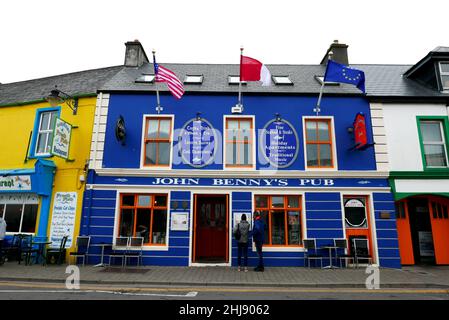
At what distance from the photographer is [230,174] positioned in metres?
11.2

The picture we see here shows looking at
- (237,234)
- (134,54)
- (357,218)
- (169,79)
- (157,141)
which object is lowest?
(237,234)

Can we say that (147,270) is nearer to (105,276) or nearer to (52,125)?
(105,276)

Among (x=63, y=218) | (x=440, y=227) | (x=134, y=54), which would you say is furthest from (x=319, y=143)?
(x=63, y=218)

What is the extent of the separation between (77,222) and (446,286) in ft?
41.9

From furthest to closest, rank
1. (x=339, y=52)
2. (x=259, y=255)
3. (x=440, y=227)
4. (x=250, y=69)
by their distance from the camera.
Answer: (x=339, y=52) < (x=440, y=227) < (x=250, y=69) < (x=259, y=255)

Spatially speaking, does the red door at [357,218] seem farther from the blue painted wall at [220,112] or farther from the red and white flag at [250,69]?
the red and white flag at [250,69]

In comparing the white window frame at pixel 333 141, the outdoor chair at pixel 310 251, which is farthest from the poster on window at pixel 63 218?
the white window frame at pixel 333 141

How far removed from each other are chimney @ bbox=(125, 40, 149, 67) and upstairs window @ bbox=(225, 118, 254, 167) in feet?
23.1

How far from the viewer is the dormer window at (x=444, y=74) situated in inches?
491

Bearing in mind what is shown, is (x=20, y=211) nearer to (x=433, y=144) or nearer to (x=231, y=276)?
(x=231, y=276)

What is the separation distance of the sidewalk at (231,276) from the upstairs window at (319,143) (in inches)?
168

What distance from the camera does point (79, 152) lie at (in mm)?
11797

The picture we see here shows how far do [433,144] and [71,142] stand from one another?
1577cm

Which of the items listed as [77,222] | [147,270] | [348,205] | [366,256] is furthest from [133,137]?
[366,256]
